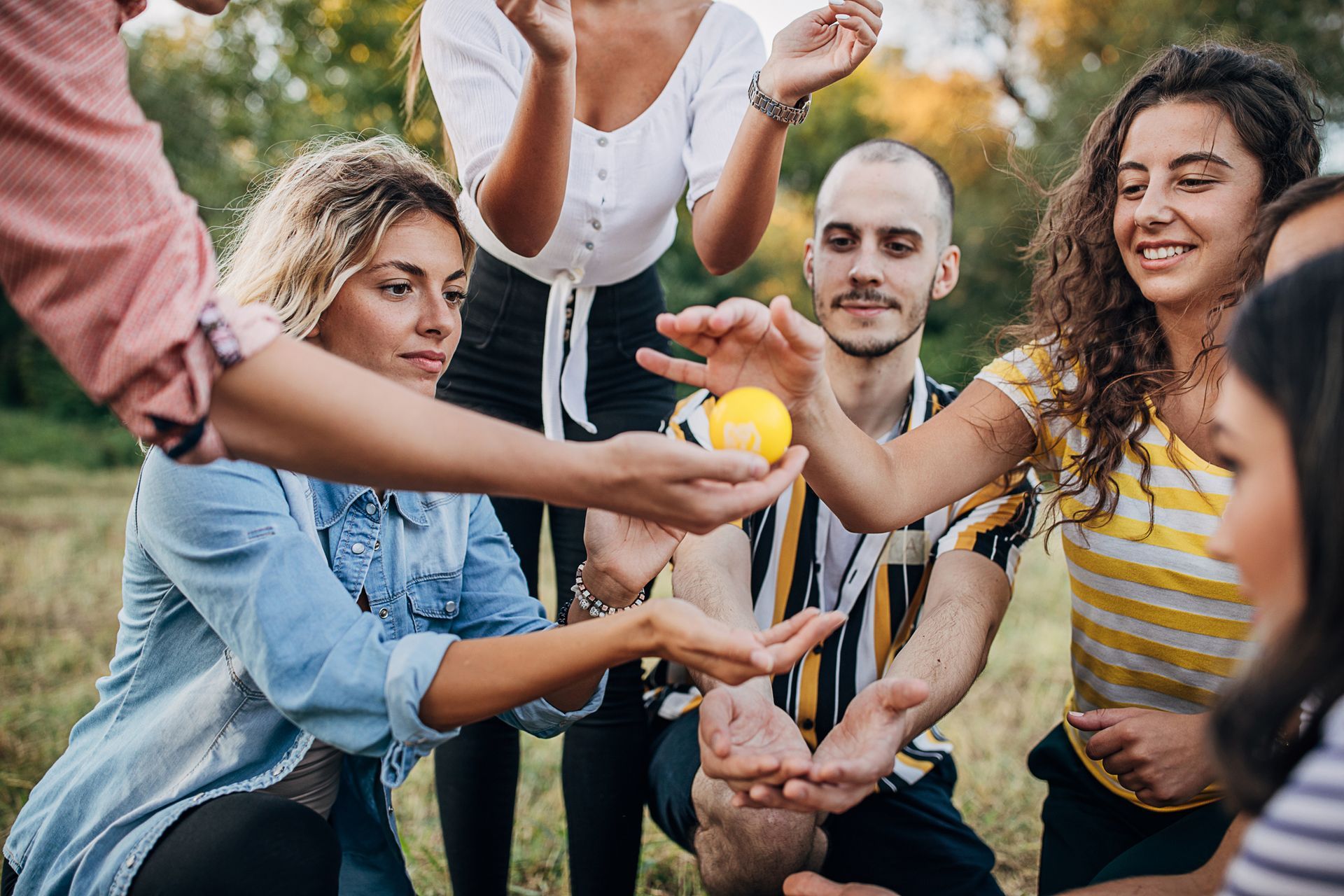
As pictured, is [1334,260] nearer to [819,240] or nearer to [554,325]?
[554,325]

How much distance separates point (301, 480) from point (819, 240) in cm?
198

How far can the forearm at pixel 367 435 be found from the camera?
1.59 metres

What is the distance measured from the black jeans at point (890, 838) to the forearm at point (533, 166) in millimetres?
1411

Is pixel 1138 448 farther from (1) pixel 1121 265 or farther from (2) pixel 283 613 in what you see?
(2) pixel 283 613

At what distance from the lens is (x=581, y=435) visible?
299 centimetres

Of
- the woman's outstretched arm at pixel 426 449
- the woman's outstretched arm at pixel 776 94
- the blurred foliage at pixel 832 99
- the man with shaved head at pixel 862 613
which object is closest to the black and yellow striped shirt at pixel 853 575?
the man with shaved head at pixel 862 613

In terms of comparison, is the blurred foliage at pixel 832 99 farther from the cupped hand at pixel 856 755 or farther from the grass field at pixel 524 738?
the cupped hand at pixel 856 755

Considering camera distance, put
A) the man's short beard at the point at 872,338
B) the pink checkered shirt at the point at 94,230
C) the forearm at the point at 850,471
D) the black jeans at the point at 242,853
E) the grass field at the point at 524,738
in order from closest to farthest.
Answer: the pink checkered shirt at the point at 94,230 < the black jeans at the point at 242,853 < the forearm at the point at 850,471 < the man's short beard at the point at 872,338 < the grass field at the point at 524,738

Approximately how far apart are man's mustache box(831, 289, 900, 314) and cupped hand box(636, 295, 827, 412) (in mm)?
1138

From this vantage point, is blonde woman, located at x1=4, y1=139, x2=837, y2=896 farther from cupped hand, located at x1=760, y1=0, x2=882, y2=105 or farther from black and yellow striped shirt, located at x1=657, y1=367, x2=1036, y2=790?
cupped hand, located at x1=760, y1=0, x2=882, y2=105

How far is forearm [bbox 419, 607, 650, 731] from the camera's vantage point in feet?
6.05

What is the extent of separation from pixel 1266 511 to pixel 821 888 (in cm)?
112

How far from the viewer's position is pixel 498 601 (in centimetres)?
251

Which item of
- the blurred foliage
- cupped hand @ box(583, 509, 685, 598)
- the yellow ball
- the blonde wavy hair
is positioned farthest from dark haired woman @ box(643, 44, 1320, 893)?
the blurred foliage
